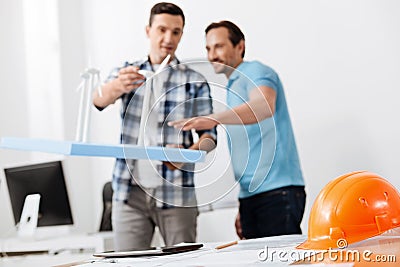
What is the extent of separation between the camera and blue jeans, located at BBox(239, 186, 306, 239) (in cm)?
207

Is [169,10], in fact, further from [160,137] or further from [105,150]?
[105,150]

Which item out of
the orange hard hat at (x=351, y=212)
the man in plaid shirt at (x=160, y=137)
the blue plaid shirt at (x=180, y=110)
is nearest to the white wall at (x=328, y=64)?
the man in plaid shirt at (x=160, y=137)

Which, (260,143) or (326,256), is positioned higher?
(260,143)

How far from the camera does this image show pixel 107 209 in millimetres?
3102

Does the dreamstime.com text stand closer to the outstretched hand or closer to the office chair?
the outstretched hand

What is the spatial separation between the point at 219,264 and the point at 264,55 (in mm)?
1887

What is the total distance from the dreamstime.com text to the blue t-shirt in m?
0.45

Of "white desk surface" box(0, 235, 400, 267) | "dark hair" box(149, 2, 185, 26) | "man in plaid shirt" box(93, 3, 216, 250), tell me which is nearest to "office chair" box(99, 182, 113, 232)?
"man in plaid shirt" box(93, 3, 216, 250)

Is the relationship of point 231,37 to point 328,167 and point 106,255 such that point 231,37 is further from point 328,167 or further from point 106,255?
point 106,255

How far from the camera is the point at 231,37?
2.15 m

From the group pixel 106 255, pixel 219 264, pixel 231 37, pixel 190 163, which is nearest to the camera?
pixel 219 264

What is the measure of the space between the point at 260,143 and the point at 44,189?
143cm

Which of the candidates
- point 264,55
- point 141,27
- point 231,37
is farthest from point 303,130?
point 141,27
